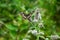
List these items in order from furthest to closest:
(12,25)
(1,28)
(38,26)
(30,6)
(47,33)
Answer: (30,6) → (1,28) → (12,25) → (47,33) → (38,26)

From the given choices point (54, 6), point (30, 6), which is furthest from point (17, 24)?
point (54, 6)

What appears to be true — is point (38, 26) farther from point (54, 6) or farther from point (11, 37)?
point (54, 6)

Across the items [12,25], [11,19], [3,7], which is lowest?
[12,25]

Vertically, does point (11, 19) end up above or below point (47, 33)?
above

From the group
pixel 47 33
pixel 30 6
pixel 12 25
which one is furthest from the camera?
pixel 30 6

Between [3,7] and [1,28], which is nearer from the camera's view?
[1,28]

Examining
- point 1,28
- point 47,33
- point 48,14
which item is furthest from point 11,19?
point 47,33
